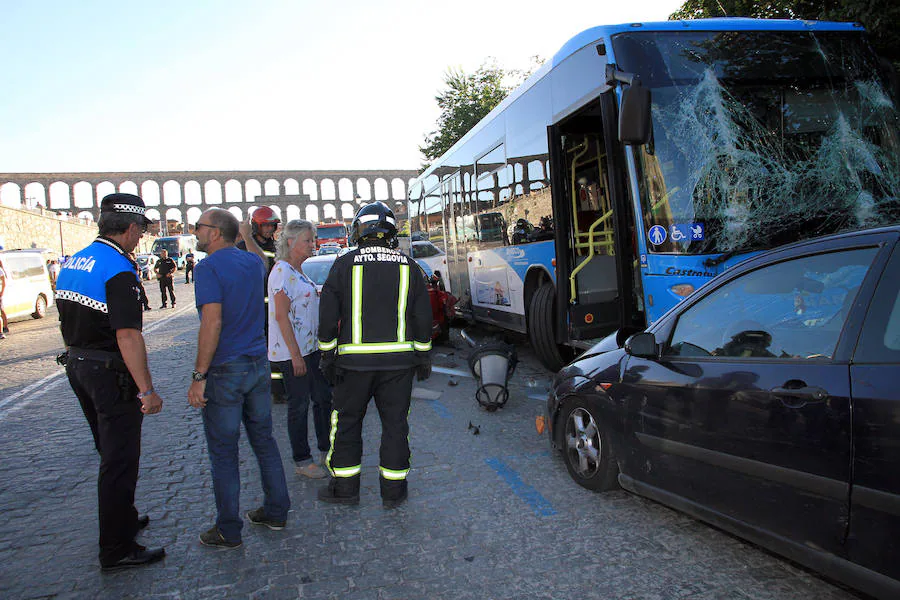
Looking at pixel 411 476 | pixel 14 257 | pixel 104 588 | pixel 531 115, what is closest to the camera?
pixel 104 588

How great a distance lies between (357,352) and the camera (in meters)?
3.81

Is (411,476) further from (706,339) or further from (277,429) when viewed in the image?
(706,339)

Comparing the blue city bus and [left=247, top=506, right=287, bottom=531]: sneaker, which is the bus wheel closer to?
the blue city bus

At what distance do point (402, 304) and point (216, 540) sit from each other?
167cm

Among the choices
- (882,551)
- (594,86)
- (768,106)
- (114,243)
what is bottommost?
(882,551)

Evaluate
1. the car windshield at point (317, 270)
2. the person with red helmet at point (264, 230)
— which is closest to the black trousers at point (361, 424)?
the person with red helmet at point (264, 230)

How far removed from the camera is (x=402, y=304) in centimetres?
389

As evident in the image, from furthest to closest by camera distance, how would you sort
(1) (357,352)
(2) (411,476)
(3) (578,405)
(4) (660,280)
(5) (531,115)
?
(5) (531,115)
(4) (660,280)
(2) (411,476)
(3) (578,405)
(1) (357,352)

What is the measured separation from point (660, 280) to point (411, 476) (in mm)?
2467

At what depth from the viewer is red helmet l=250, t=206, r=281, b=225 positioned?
20.2ft

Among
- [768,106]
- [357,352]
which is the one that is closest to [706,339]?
[357,352]

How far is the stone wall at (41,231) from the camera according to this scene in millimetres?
38500

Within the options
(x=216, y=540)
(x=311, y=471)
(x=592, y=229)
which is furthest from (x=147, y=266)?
(x=216, y=540)

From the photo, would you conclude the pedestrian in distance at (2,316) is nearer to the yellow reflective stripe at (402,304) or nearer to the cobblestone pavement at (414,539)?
the cobblestone pavement at (414,539)
